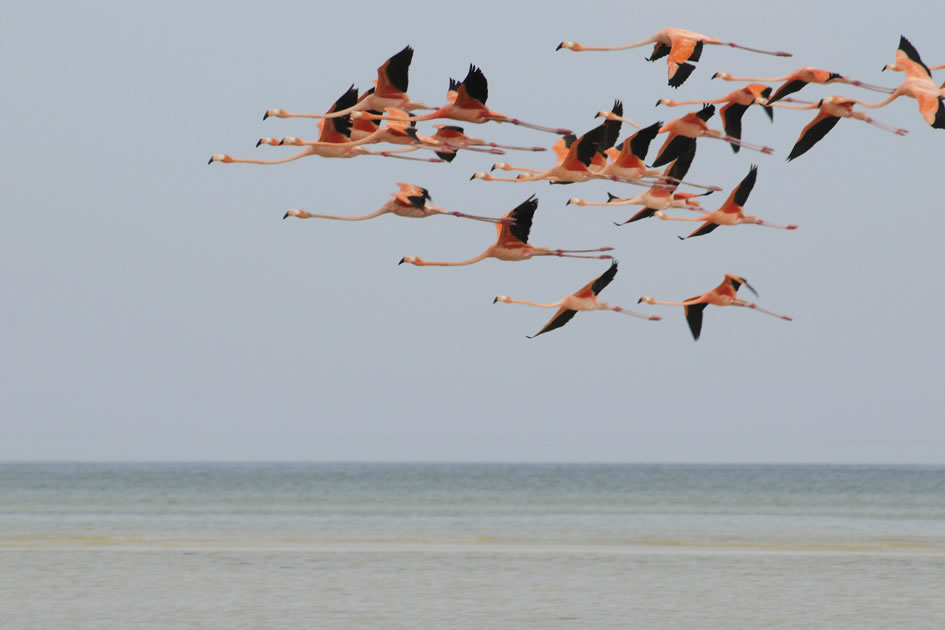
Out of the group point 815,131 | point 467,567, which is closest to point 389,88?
point 815,131

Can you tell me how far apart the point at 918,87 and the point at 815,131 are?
1.28 meters

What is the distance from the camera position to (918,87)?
1052 cm

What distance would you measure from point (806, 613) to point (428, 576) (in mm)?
7110

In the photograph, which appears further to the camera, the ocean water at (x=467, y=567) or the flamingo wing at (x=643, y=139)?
the ocean water at (x=467, y=567)

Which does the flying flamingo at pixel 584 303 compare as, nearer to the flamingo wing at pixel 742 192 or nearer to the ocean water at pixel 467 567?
the flamingo wing at pixel 742 192

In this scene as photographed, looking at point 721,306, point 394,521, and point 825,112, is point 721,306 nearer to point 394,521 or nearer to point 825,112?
point 825,112

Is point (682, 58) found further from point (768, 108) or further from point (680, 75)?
point (768, 108)

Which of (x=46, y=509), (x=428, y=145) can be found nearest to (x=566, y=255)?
(x=428, y=145)

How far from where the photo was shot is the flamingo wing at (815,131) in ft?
38.2

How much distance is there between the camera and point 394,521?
42719 millimetres

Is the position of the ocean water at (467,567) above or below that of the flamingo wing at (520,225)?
below

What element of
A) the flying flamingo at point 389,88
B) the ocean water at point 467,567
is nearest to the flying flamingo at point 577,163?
the flying flamingo at point 389,88

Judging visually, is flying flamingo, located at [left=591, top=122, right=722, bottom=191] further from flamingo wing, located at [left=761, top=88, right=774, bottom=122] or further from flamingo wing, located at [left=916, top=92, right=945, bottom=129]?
flamingo wing, located at [left=916, top=92, right=945, bottom=129]

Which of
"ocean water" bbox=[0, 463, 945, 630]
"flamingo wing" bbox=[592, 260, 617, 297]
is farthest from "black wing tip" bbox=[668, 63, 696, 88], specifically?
"ocean water" bbox=[0, 463, 945, 630]
